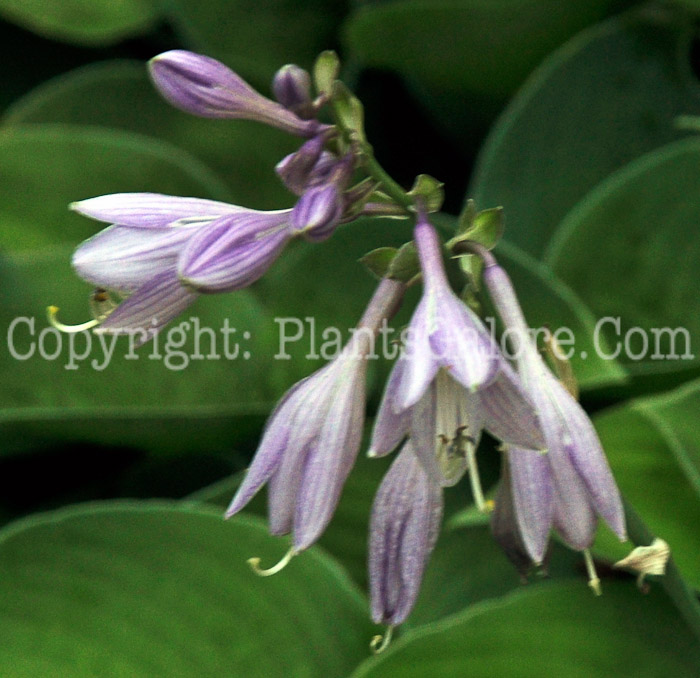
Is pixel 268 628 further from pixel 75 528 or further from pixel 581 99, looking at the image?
pixel 581 99

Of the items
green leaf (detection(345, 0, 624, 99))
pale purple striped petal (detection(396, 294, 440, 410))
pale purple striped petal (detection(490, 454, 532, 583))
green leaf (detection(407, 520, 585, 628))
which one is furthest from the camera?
green leaf (detection(345, 0, 624, 99))

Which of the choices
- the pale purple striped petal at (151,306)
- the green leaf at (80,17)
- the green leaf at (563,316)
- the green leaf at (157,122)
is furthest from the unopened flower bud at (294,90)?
the green leaf at (80,17)

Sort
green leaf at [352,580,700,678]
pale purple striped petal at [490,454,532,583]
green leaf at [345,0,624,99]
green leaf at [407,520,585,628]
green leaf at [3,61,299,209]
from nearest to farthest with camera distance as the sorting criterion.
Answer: pale purple striped petal at [490,454,532,583] → green leaf at [352,580,700,678] → green leaf at [407,520,585,628] → green leaf at [345,0,624,99] → green leaf at [3,61,299,209]

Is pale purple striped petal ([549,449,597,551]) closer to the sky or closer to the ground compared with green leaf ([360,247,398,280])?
closer to the ground

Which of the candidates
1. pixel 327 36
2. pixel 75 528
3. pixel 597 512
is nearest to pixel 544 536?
pixel 597 512

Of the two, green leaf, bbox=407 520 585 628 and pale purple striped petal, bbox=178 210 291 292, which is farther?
green leaf, bbox=407 520 585 628

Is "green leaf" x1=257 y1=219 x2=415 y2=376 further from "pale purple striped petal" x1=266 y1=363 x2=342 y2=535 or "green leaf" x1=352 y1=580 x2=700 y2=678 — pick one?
"pale purple striped petal" x1=266 y1=363 x2=342 y2=535

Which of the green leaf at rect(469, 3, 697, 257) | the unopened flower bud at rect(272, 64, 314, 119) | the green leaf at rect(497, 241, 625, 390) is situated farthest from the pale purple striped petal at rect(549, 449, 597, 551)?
the green leaf at rect(469, 3, 697, 257)

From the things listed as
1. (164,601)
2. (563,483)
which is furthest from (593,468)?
(164,601)
